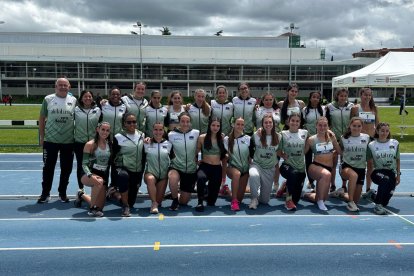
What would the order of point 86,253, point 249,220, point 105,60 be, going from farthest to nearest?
point 105,60 < point 249,220 < point 86,253

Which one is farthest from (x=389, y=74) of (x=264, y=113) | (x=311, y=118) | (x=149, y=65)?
(x=149, y=65)

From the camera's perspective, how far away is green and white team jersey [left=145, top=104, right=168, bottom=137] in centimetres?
706

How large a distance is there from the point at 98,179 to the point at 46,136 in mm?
1351

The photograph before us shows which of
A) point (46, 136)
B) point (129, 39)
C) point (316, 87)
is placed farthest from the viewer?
point (129, 39)

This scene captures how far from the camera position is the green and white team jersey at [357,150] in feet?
21.6

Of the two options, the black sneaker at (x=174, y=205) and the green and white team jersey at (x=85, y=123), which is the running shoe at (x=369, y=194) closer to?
the black sneaker at (x=174, y=205)

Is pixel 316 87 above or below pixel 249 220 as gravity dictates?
above

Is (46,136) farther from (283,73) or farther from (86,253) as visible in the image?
(283,73)

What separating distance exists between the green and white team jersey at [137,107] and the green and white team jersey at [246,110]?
65.8 inches

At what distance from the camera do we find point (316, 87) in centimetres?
6462

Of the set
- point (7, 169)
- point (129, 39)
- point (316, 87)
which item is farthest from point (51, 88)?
point (7, 169)

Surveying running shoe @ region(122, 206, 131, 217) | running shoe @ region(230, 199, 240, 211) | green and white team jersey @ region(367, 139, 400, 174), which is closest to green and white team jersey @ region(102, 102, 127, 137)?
running shoe @ region(122, 206, 131, 217)

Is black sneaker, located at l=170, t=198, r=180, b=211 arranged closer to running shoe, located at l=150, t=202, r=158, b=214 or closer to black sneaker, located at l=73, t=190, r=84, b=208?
running shoe, located at l=150, t=202, r=158, b=214

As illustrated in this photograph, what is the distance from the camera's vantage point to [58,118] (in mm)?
6441
